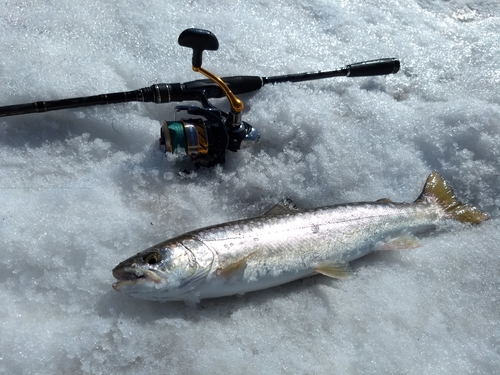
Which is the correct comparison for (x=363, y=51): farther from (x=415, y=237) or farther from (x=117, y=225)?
(x=117, y=225)

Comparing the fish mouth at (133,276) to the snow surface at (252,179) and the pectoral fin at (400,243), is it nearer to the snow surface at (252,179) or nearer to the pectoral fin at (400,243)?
the snow surface at (252,179)

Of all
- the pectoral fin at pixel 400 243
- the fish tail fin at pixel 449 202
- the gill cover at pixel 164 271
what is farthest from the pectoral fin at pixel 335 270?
the fish tail fin at pixel 449 202

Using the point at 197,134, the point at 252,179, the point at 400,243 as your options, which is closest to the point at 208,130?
the point at 197,134

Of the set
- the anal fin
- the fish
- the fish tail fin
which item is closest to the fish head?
the fish

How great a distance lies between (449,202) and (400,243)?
20.7 inches

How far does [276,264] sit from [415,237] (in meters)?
1.04

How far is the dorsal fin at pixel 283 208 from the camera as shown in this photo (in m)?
3.11

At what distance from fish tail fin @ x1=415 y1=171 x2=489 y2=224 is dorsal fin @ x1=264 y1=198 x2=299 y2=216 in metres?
0.92

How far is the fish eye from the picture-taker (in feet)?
8.52

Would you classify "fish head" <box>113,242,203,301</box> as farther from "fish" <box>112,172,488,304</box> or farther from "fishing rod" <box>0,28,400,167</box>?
"fishing rod" <box>0,28,400,167</box>

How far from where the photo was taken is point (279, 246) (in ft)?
9.46

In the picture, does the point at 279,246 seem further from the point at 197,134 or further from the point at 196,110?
the point at 196,110

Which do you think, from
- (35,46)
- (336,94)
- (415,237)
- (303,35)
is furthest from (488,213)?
(35,46)

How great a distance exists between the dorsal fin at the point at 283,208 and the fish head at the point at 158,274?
2.22ft
